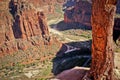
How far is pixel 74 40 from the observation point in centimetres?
9169

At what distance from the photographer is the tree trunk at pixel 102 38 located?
1521 cm

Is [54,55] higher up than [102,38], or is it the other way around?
[102,38]

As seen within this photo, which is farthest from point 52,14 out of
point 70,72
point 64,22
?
point 70,72

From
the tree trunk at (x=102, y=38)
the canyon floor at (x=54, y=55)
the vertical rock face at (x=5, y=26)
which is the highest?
the tree trunk at (x=102, y=38)

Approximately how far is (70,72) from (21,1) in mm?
70669

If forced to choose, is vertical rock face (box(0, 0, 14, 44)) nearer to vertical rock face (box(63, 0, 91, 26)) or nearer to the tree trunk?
vertical rock face (box(63, 0, 91, 26))

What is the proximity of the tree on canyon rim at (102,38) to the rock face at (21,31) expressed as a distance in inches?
2305

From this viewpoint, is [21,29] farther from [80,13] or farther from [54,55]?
[80,13]

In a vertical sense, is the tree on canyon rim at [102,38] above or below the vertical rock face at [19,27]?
above

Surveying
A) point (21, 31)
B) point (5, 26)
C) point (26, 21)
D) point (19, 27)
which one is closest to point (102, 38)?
point (5, 26)

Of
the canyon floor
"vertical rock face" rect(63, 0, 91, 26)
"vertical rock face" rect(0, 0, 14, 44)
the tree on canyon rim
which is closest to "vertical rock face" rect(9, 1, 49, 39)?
"vertical rock face" rect(0, 0, 14, 44)

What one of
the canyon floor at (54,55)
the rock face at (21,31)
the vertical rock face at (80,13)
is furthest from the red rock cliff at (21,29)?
the vertical rock face at (80,13)

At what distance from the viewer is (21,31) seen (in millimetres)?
83500

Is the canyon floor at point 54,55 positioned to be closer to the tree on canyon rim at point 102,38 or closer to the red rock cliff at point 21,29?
the tree on canyon rim at point 102,38
